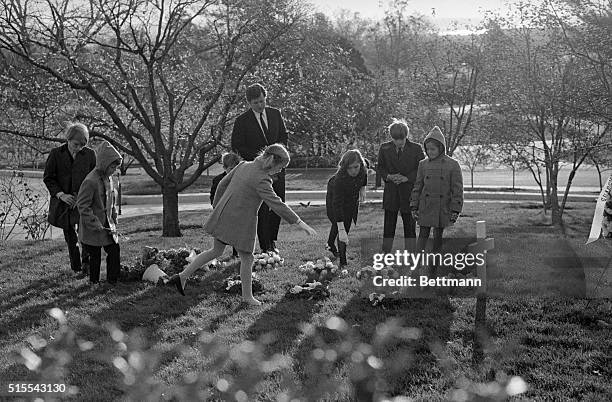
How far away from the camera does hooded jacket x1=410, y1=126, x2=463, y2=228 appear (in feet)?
21.2

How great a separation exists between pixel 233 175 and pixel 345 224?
7.74ft

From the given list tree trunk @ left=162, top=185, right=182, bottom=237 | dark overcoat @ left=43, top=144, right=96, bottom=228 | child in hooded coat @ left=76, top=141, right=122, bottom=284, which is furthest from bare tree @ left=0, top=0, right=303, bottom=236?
child in hooded coat @ left=76, top=141, right=122, bottom=284

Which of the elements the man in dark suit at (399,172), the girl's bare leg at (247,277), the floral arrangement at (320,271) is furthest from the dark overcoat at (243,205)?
Answer: the man in dark suit at (399,172)

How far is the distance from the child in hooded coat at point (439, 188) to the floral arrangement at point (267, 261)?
208 cm

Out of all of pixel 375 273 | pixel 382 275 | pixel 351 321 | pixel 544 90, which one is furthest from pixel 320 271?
pixel 544 90

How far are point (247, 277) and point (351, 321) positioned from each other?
1172 mm

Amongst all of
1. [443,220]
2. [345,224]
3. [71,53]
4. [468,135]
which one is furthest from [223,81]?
[468,135]

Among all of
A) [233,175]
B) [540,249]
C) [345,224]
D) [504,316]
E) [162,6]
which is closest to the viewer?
[504,316]

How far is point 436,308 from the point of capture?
229 inches

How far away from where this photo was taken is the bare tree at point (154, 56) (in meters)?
11.1

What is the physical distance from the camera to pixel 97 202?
22.5 feet

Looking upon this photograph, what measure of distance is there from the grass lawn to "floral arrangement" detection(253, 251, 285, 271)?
0.43ft

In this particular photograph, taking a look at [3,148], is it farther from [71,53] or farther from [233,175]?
[233,175]

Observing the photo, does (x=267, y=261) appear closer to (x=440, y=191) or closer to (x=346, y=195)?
(x=346, y=195)
